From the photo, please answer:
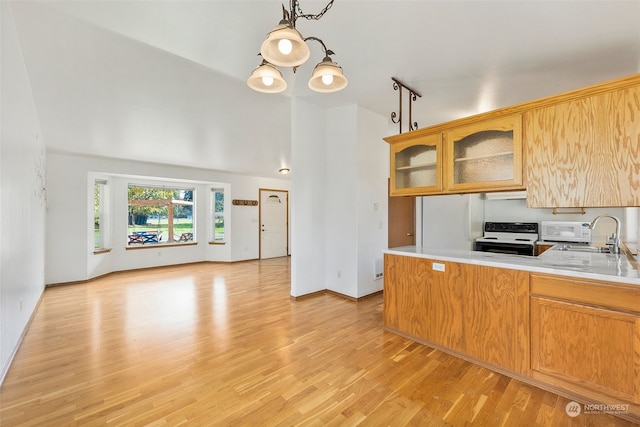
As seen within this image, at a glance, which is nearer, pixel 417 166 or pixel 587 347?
pixel 587 347

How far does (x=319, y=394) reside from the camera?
1907mm

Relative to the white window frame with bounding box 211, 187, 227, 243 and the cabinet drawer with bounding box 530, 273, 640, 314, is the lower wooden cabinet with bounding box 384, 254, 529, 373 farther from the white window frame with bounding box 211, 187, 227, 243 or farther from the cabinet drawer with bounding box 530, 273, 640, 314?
the white window frame with bounding box 211, 187, 227, 243

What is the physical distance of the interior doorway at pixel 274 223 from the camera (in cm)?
797

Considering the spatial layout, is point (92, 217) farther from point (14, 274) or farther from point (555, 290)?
point (555, 290)

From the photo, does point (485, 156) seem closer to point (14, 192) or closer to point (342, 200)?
point (342, 200)

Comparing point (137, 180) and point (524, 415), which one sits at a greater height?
point (137, 180)

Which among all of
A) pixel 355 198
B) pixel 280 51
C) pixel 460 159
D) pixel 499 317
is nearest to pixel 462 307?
pixel 499 317

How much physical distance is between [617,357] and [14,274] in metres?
4.64

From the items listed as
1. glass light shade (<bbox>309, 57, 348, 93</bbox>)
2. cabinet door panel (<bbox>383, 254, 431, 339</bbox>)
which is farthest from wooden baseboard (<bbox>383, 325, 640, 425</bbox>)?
glass light shade (<bbox>309, 57, 348, 93</bbox>)

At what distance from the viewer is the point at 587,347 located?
180cm

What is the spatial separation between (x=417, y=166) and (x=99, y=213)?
6433 mm

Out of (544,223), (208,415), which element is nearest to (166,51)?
(208,415)

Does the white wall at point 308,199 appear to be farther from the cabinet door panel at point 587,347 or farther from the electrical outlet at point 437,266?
the cabinet door panel at point 587,347

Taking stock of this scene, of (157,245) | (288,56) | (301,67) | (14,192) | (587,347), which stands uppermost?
(301,67)
